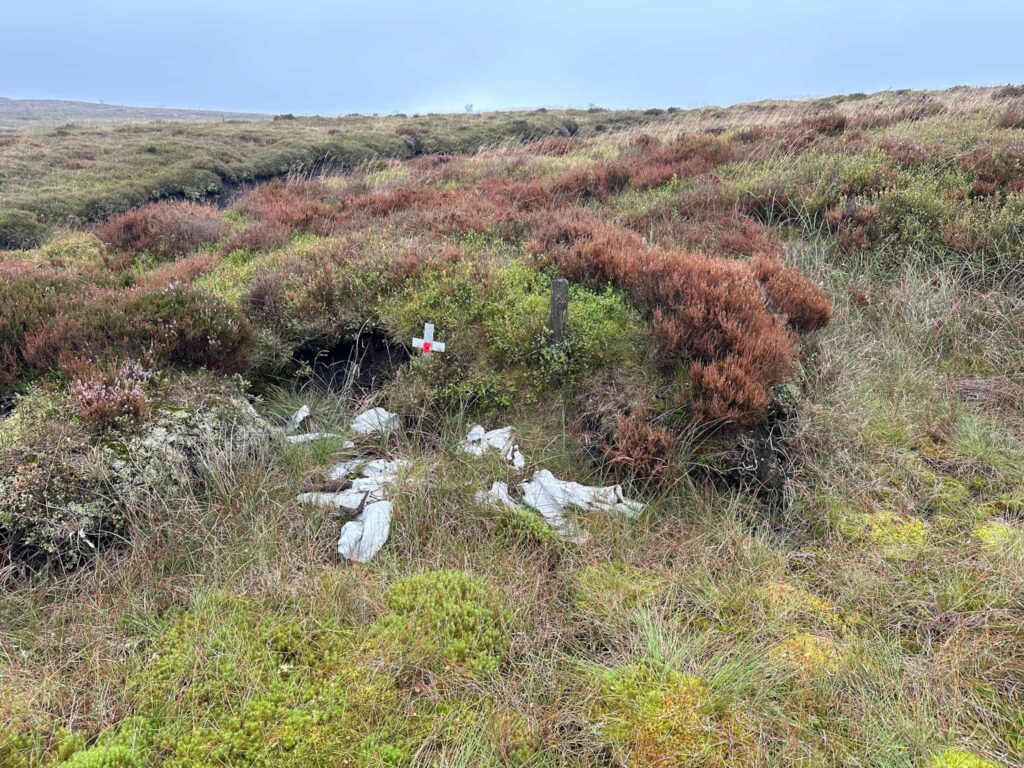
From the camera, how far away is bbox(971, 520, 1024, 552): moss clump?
10.5ft

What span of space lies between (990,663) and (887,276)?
4957mm

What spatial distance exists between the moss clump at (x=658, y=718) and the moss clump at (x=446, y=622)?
58 cm

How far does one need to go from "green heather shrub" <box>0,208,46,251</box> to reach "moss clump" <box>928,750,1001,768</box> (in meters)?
16.2

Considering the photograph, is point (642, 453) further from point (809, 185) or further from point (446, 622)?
point (809, 185)

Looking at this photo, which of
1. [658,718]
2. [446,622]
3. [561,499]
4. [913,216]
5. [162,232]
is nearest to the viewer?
[658,718]

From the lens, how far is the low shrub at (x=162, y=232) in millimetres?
10078

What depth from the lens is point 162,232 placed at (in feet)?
34.1

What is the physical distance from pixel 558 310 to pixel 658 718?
3304 millimetres

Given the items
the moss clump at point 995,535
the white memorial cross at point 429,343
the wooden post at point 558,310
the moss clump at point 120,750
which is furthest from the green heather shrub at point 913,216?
the moss clump at point 120,750

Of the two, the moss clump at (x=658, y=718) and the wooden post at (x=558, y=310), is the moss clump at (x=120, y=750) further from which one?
the wooden post at (x=558, y=310)


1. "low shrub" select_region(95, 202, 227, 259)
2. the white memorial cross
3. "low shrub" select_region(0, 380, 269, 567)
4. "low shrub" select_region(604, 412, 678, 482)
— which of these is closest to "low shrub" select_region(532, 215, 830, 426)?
"low shrub" select_region(604, 412, 678, 482)

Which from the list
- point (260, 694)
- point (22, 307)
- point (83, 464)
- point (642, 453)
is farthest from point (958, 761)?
point (22, 307)

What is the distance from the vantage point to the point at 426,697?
8.34 feet

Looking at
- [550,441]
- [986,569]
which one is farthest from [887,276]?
[550,441]
